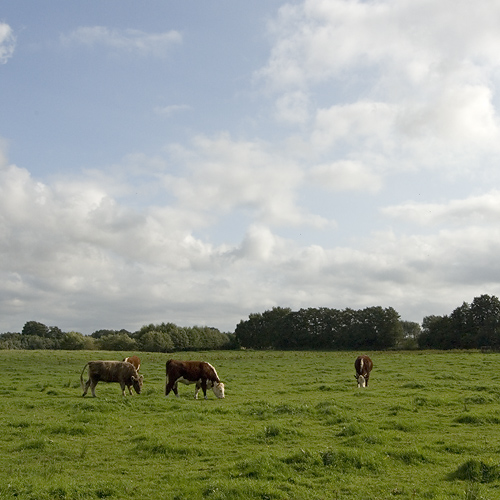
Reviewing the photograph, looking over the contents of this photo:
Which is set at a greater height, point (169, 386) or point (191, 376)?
point (191, 376)

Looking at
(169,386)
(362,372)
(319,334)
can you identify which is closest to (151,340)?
(319,334)

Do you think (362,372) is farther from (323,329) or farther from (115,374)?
(323,329)

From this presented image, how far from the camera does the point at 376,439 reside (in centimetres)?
1346

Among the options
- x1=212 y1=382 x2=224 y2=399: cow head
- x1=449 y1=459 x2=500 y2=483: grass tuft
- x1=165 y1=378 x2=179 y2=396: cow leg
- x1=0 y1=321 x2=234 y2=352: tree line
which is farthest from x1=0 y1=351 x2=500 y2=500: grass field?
x1=0 y1=321 x2=234 y2=352: tree line

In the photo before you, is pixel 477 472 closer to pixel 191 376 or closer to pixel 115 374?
pixel 191 376

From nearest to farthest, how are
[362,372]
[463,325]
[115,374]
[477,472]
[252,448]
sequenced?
[477,472], [252,448], [115,374], [362,372], [463,325]

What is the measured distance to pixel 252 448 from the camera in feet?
43.8

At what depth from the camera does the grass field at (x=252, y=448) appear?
392 inches

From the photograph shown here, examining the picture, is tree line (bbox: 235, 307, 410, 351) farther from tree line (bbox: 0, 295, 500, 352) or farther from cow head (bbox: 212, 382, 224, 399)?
Result: cow head (bbox: 212, 382, 224, 399)

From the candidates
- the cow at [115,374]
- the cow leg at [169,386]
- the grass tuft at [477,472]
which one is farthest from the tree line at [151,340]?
the grass tuft at [477,472]

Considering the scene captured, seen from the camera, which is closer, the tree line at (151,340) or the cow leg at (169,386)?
the cow leg at (169,386)

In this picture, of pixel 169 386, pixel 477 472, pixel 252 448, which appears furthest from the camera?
pixel 169 386

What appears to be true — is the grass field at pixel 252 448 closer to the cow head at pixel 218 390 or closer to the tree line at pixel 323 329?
the cow head at pixel 218 390

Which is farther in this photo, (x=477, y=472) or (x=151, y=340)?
(x=151, y=340)
